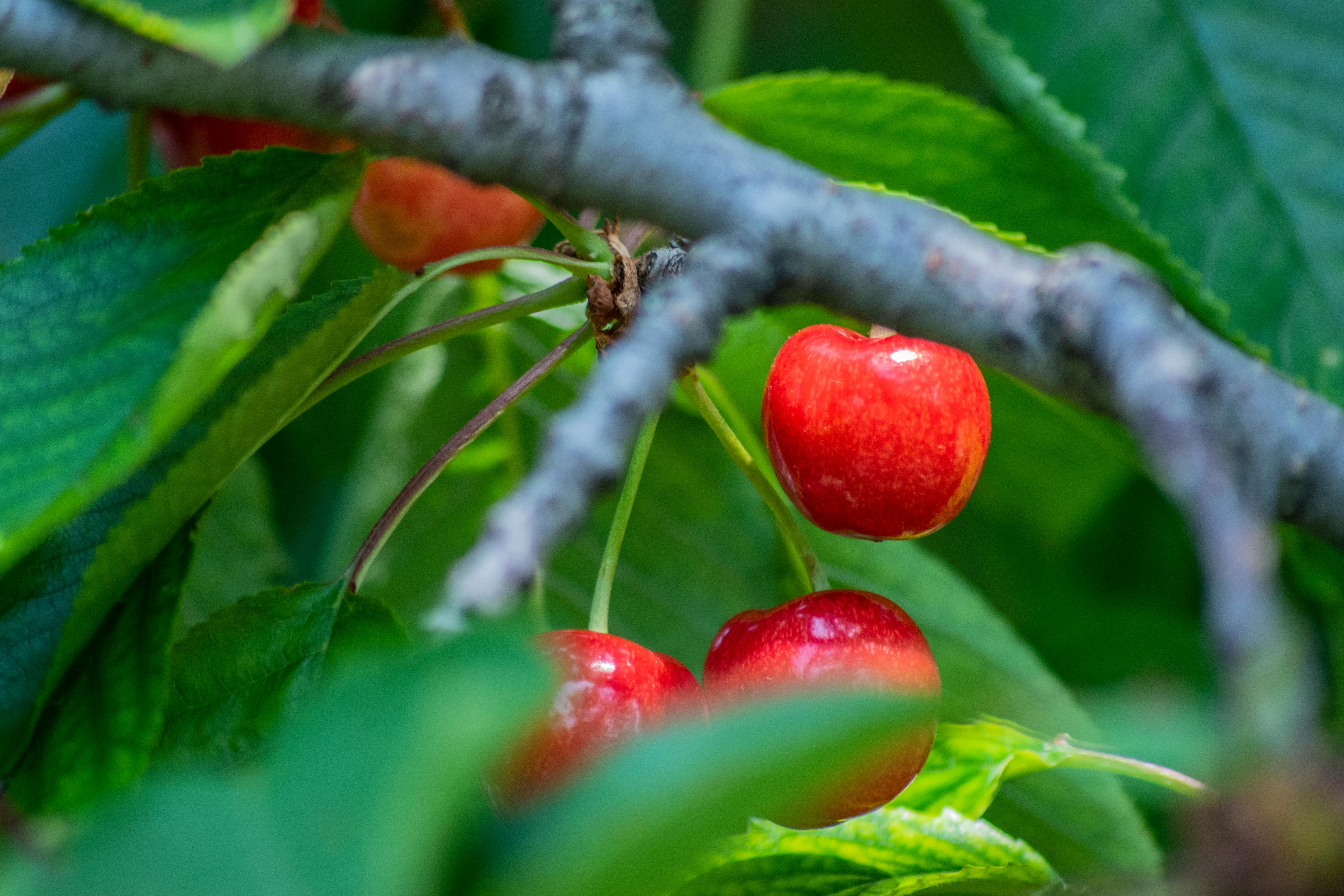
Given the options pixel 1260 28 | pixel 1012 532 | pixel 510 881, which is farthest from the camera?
pixel 1012 532

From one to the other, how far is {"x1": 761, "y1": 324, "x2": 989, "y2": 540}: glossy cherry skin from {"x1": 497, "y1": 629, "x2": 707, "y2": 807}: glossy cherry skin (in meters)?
0.10

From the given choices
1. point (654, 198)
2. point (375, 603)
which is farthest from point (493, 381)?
point (654, 198)

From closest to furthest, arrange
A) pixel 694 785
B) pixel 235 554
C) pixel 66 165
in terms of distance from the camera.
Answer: pixel 694 785 → pixel 235 554 → pixel 66 165

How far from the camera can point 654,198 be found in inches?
14.8

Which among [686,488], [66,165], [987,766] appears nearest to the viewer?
[987,766]

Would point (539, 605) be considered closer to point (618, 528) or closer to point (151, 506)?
point (618, 528)

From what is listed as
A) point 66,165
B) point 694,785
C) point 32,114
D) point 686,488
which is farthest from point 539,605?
point 66,165

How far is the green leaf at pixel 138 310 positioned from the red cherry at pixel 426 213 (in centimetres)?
23

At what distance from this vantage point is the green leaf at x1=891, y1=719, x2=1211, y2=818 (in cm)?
53

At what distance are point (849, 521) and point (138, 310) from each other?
277 millimetres

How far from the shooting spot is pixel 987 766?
0.55m

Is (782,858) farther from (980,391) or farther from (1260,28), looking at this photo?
(1260,28)

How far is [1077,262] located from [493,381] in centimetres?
59

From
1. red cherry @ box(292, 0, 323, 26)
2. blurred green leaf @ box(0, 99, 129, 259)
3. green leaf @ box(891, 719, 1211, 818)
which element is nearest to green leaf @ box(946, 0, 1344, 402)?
green leaf @ box(891, 719, 1211, 818)
